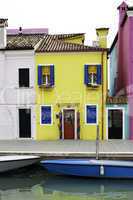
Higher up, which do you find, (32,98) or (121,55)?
(121,55)

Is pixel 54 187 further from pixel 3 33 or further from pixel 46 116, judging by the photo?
pixel 3 33

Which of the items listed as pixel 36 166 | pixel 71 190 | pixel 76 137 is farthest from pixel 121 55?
pixel 71 190

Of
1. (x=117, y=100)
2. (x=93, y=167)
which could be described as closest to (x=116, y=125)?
(x=117, y=100)

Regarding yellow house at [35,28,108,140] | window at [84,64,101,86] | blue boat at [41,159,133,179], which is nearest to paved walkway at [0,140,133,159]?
blue boat at [41,159,133,179]

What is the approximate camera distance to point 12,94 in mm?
26391

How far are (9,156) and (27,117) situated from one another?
7.62 m

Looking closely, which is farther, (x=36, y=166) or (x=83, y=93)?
(x=83, y=93)

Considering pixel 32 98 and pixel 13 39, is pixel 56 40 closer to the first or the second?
pixel 13 39

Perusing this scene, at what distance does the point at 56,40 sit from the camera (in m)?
28.7

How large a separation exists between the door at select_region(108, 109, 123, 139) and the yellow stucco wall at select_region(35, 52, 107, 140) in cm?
43

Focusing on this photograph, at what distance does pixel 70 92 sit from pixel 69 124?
184 cm

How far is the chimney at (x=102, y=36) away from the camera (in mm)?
26611

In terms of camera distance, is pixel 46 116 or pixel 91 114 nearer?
pixel 91 114

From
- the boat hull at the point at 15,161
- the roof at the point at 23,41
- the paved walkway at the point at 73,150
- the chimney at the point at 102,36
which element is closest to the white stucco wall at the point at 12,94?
the roof at the point at 23,41
